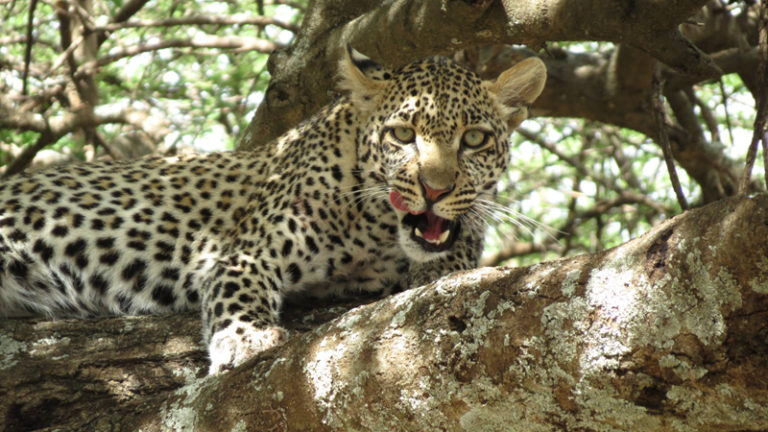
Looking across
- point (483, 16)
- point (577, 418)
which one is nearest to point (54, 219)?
point (483, 16)

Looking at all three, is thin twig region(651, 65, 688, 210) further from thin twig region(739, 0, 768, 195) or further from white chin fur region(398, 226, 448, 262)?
white chin fur region(398, 226, 448, 262)

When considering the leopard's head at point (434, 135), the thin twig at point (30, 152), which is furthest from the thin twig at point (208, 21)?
the leopard's head at point (434, 135)

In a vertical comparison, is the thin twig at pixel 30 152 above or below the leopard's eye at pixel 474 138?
below

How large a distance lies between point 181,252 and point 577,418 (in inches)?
162

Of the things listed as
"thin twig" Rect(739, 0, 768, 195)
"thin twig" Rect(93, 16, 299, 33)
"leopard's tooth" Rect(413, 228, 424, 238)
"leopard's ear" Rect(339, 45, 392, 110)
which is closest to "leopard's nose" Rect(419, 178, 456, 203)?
"leopard's tooth" Rect(413, 228, 424, 238)

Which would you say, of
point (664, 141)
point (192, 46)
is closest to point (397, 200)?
point (664, 141)

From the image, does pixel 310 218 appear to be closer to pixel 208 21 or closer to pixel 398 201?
pixel 398 201

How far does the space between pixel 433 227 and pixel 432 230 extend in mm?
29

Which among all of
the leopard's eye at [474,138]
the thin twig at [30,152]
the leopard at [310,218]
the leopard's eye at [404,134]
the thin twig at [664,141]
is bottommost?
the thin twig at [30,152]

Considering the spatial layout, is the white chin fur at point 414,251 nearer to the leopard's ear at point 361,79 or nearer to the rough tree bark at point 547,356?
the leopard's ear at point 361,79

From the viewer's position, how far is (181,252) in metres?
6.44

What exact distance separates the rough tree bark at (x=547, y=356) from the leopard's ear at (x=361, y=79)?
9.21ft

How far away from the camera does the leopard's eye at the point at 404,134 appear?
19.5 feet

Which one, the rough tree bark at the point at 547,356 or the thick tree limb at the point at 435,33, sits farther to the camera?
the thick tree limb at the point at 435,33
